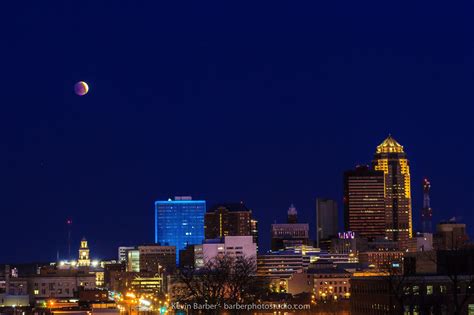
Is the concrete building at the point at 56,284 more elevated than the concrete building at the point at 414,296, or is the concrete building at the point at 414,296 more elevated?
the concrete building at the point at 56,284

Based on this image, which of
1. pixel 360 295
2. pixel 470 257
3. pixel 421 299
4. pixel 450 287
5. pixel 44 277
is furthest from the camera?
pixel 44 277

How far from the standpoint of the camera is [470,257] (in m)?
118

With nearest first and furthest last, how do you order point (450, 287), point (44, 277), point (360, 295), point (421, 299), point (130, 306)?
point (421, 299) → point (450, 287) → point (360, 295) → point (130, 306) → point (44, 277)

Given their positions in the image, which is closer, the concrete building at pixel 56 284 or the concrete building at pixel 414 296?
the concrete building at pixel 414 296

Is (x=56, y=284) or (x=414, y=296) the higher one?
(x=56, y=284)

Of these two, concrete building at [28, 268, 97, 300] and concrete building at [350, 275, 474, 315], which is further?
concrete building at [28, 268, 97, 300]

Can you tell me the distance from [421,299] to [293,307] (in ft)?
267

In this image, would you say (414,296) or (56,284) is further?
(56,284)

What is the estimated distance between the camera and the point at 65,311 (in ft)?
372

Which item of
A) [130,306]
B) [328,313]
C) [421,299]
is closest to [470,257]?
[421,299]

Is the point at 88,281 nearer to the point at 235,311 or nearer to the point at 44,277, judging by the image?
the point at 44,277

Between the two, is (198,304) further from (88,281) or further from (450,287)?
(88,281)

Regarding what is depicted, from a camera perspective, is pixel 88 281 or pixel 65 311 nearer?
pixel 65 311

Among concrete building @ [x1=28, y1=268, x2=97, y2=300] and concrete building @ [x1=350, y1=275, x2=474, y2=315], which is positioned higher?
concrete building @ [x1=28, y1=268, x2=97, y2=300]
